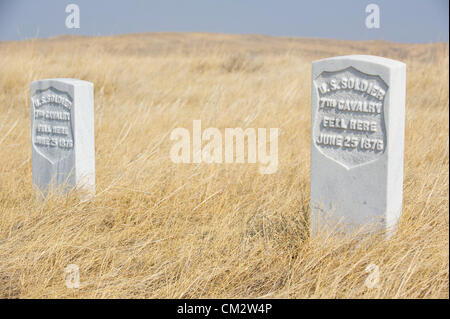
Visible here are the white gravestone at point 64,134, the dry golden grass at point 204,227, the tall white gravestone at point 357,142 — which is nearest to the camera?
the dry golden grass at point 204,227

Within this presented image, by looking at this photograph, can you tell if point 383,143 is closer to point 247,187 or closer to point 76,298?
point 247,187

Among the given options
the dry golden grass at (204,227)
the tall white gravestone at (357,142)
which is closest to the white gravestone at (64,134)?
the dry golden grass at (204,227)

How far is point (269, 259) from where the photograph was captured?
3107 mm

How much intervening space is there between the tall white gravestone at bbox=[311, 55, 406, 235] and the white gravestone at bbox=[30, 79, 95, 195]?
1987mm

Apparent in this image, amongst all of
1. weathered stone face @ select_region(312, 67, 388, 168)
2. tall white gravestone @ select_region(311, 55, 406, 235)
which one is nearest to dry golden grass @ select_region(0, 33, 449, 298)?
tall white gravestone @ select_region(311, 55, 406, 235)

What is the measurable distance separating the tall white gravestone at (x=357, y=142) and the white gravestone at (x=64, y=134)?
1.99 m

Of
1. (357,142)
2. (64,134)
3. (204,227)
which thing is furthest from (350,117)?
(64,134)

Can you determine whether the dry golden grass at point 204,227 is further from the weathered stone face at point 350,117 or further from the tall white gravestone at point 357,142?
the weathered stone face at point 350,117

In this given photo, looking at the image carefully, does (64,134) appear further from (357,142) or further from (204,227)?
(357,142)

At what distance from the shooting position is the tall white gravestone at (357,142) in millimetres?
3025

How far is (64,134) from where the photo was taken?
4.29 meters

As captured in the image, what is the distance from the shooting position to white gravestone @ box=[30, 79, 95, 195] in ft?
13.8

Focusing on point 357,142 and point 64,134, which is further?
point 64,134

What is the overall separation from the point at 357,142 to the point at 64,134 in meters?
2.47
